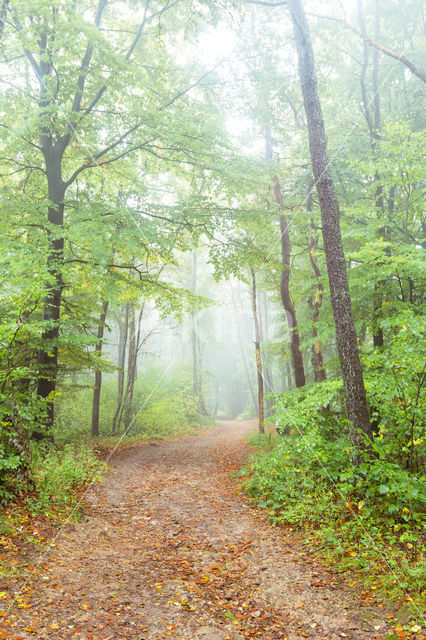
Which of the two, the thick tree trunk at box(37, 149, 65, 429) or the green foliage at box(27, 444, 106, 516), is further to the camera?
the thick tree trunk at box(37, 149, 65, 429)

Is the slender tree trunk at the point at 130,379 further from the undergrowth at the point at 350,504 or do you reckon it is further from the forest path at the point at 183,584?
the undergrowth at the point at 350,504

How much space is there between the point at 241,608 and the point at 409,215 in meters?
8.83

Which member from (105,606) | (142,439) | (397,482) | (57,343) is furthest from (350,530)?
(142,439)

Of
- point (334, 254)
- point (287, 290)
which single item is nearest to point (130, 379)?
point (287, 290)

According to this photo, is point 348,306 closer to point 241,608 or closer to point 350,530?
point 350,530

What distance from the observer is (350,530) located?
16.5ft

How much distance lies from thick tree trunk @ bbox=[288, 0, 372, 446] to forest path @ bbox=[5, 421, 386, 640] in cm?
229

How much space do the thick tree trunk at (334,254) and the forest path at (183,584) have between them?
2.29m

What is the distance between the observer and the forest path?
3377mm

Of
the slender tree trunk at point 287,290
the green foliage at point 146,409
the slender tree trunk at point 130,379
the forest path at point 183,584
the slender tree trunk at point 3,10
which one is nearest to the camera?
the forest path at point 183,584

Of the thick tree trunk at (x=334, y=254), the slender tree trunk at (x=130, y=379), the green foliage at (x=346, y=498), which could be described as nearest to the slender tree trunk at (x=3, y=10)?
the thick tree trunk at (x=334, y=254)

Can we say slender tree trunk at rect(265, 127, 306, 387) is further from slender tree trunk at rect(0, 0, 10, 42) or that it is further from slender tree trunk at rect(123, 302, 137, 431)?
slender tree trunk at rect(0, 0, 10, 42)

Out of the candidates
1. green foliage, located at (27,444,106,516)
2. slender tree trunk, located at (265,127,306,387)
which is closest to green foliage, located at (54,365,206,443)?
green foliage, located at (27,444,106,516)

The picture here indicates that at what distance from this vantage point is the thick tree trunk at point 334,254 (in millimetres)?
5746
